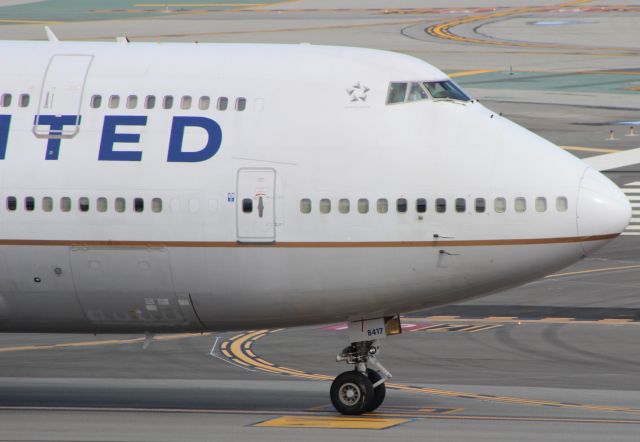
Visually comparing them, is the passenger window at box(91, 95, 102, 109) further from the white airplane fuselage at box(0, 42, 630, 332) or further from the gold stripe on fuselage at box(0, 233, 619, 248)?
the gold stripe on fuselage at box(0, 233, 619, 248)

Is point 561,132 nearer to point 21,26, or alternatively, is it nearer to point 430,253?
point 430,253

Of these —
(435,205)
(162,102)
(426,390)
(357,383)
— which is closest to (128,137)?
(162,102)

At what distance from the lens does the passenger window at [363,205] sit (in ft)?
90.8

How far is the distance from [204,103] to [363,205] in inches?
140

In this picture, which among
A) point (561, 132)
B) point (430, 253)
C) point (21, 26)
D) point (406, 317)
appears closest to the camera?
point (430, 253)

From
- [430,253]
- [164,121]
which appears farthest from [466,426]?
[164,121]

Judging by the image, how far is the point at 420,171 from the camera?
27797 mm

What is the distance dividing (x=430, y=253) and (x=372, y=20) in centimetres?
11477

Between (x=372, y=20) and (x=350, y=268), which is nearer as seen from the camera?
(x=350, y=268)

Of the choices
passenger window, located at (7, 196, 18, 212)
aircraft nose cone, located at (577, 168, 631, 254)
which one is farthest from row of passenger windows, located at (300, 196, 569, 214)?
passenger window, located at (7, 196, 18, 212)

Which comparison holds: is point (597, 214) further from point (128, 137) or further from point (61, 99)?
point (61, 99)

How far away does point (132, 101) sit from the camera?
2848 centimetres

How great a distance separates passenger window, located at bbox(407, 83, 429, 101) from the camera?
2833cm

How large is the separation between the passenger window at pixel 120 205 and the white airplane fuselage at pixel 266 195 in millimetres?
58
